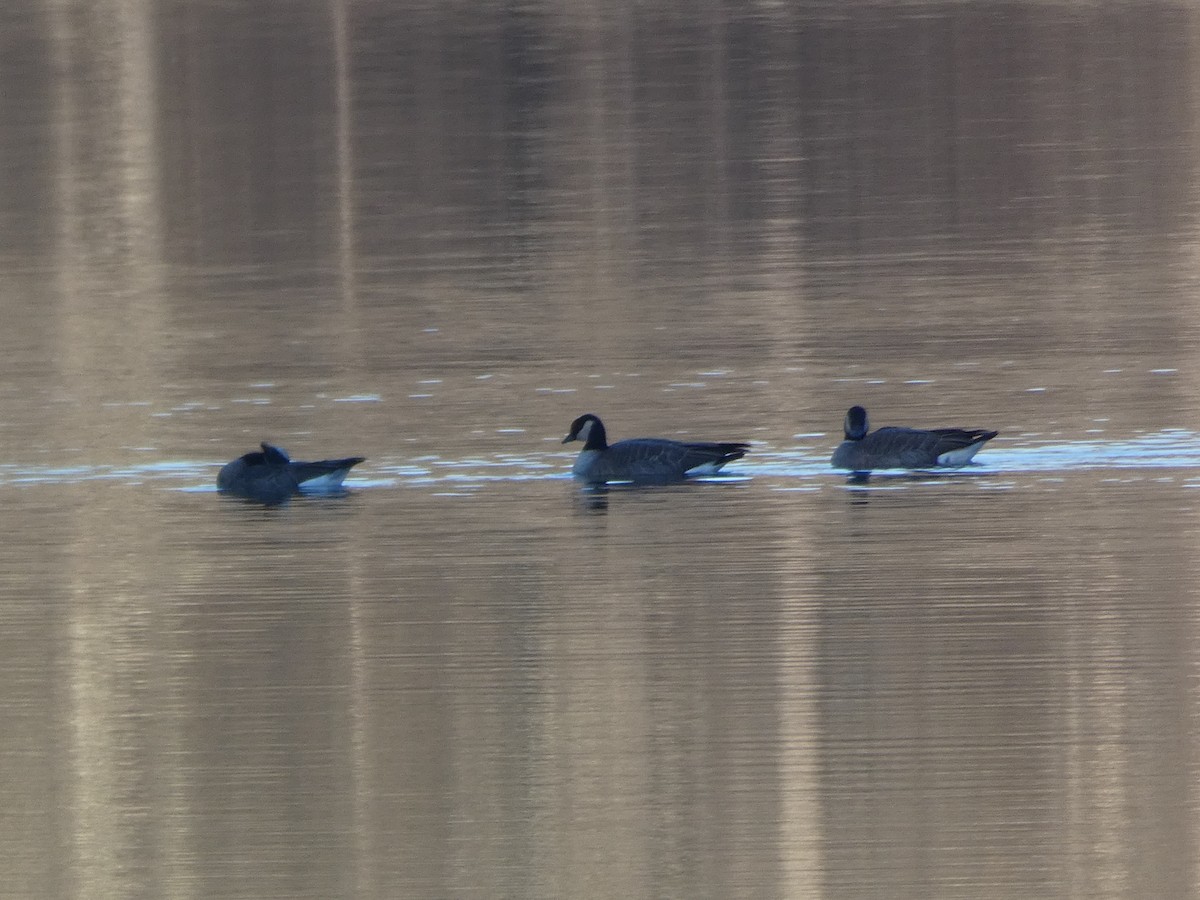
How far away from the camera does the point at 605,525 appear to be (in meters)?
17.1

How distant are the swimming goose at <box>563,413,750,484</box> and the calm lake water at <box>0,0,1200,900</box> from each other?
17cm

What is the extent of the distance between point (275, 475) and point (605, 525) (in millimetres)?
2459

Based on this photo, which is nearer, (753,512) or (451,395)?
(753,512)

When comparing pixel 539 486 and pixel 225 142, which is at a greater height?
pixel 225 142

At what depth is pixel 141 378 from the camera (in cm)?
2348

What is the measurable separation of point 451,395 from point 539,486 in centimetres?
350

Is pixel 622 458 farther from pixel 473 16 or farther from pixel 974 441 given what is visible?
pixel 473 16

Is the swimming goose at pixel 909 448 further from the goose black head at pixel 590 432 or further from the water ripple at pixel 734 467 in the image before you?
the goose black head at pixel 590 432

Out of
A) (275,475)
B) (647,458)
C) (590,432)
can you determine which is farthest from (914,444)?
(275,475)

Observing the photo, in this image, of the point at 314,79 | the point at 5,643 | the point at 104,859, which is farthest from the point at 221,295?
the point at 314,79

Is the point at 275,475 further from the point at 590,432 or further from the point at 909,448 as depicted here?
the point at 909,448

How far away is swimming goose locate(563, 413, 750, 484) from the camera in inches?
714

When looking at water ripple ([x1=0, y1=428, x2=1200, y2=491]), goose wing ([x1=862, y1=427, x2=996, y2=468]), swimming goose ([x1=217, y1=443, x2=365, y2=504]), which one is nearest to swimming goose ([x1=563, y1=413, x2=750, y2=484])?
water ripple ([x1=0, y1=428, x2=1200, y2=491])

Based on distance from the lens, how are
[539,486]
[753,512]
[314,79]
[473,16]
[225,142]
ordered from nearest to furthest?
[753,512] → [539,486] → [225,142] → [314,79] → [473,16]
